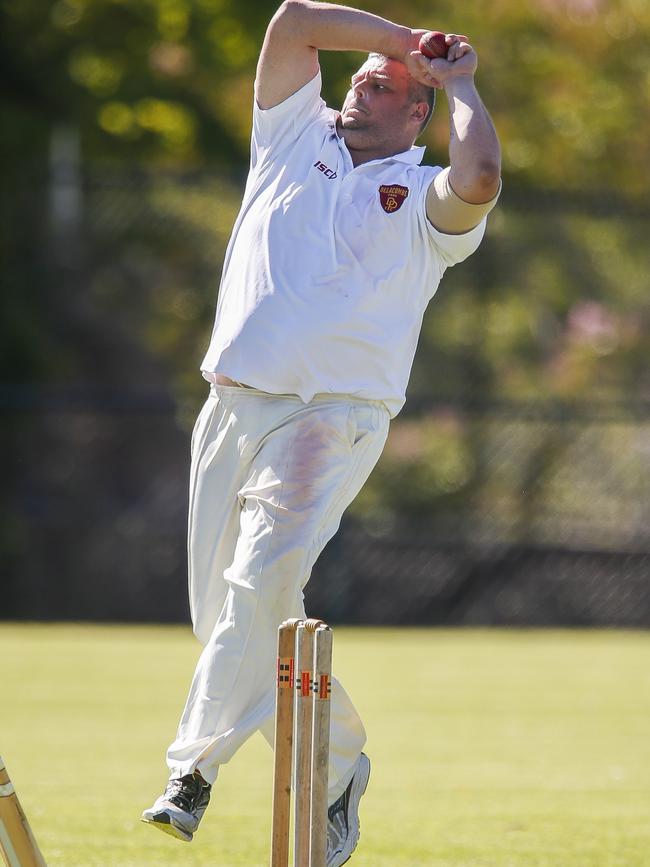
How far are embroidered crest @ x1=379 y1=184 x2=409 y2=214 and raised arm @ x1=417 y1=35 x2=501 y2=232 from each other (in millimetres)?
75

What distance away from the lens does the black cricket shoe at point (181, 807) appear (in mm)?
4117

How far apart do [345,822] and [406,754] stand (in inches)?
140

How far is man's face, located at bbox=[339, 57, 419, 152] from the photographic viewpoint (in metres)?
4.73

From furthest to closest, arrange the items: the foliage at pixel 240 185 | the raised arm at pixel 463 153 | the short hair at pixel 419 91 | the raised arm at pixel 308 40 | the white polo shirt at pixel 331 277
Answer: the foliage at pixel 240 185 < the short hair at pixel 419 91 < the raised arm at pixel 308 40 < the white polo shirt at pixel 331 277 < the raised arm at pixel 463 153

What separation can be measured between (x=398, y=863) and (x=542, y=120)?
1847 cm

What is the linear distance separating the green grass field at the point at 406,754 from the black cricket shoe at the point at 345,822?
57cm

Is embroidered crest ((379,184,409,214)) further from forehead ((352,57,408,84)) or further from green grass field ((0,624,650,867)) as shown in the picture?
green grass field ((0,624,650,867))

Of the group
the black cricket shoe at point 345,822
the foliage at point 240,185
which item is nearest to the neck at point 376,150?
the black cricket shoe at point 345,822

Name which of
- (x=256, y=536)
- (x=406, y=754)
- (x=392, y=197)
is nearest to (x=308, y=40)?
(x=392, y=197)

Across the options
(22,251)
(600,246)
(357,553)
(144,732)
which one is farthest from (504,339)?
(144,732)

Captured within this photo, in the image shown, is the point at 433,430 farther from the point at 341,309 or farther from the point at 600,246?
the point at 341,309

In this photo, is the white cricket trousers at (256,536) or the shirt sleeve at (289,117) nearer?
the white cricket trousers at (256,536)

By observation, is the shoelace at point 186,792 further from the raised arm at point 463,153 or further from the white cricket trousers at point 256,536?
the raised arm at point 463,153

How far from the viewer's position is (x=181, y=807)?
418 cm
